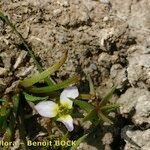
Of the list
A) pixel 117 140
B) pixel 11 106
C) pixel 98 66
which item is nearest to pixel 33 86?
pixel 11 106

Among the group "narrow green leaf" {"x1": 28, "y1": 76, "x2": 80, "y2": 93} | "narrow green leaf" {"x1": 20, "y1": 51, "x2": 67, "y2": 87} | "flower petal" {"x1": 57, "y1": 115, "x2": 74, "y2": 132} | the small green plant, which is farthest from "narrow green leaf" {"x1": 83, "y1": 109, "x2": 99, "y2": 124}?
"narrow green leaf" {"x1": 20, "y1": 51, "x2": 67, "y2": 87}

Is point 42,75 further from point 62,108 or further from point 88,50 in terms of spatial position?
point 88,50

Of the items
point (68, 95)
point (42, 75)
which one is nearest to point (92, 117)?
point (68, 95)

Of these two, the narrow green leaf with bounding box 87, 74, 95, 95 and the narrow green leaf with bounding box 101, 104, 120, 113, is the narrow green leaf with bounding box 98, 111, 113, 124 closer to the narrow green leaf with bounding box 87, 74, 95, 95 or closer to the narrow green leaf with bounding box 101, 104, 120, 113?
the narrow green leaf with bounding box 101, 104, 120, 113

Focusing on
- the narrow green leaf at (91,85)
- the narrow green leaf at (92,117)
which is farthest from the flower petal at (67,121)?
the narrow green leaf at (91,85)

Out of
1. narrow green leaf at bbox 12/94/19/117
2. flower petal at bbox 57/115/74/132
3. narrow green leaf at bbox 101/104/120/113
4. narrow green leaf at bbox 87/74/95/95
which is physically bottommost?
flower petal at bbox 57/115/74/132

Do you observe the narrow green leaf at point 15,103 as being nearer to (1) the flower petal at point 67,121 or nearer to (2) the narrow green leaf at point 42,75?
(2) the narrow green leaf at point 42,75

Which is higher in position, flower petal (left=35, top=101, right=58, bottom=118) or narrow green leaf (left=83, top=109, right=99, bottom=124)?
flower petal (left=35, top=101, right=58, bottom=118)
